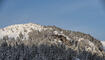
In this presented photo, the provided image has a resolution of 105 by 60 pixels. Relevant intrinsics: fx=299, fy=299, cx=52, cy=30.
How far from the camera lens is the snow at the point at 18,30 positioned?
66769mm

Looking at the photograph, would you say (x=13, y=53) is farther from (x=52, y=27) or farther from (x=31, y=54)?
(x=52, y=27)

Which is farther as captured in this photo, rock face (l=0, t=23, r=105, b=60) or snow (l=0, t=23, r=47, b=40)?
snow (l=0, t=23, r=47, b=40)

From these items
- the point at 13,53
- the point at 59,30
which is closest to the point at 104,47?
the point at 59,30

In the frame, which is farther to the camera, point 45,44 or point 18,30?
point 18,30

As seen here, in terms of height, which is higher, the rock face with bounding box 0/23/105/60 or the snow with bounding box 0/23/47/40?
the snow with bounding box 0/23/47/40

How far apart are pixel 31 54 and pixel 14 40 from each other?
6.19 metres

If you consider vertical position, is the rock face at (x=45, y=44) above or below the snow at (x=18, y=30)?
below

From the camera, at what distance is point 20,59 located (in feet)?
187

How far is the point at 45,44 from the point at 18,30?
951 cm

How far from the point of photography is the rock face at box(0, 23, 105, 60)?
59.9 m

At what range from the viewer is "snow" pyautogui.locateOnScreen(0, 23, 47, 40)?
66.8 meters

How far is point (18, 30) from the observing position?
229 ft

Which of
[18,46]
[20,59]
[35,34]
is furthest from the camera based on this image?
[35,34]

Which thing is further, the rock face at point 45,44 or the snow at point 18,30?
the snow at point 18,30
